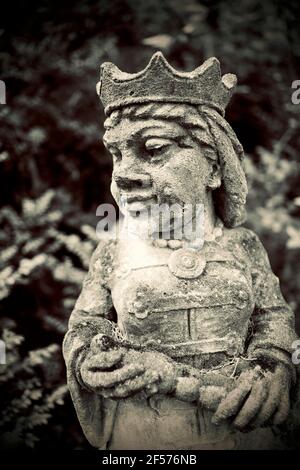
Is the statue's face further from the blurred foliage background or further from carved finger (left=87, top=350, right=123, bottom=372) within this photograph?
the blurred foliage background

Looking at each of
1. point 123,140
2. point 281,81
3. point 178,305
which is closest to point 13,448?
point 178,305

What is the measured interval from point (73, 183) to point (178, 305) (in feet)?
8.31

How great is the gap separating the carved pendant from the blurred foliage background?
61.4 inches

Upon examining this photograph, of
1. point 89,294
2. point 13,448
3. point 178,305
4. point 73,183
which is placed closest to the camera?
point 178,305

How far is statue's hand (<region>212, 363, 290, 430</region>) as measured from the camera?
175cm

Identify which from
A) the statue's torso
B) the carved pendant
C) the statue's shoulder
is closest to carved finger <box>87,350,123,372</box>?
the statue's torso

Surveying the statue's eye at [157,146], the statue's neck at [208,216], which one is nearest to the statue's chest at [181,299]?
the statue's neck at [208,216]

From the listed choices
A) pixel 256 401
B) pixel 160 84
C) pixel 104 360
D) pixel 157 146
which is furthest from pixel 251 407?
pixel 160 84

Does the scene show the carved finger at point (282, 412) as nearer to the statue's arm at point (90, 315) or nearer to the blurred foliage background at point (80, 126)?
the statue's arm at point (90, 315)

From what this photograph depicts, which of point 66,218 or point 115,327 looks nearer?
point 115,327

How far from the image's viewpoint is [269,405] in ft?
5.82

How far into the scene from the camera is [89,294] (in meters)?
2.03

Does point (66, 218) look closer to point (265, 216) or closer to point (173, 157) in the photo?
point (265, 216)

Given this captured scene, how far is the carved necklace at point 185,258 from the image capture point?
1892 mm
